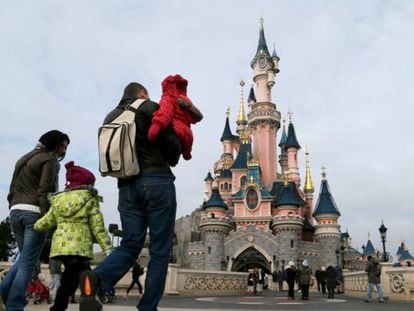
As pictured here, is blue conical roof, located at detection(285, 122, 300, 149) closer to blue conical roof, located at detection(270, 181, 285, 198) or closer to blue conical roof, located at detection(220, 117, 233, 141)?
blue conical roof, located at detection(270, 181, 285, 198)

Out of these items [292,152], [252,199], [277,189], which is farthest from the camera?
[292,152]

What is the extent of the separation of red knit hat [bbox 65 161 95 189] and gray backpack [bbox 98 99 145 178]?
0.67m

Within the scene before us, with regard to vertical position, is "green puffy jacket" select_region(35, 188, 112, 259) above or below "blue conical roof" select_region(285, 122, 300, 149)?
below

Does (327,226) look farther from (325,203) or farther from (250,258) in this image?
(250,258)

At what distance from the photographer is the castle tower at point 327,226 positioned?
132 feet

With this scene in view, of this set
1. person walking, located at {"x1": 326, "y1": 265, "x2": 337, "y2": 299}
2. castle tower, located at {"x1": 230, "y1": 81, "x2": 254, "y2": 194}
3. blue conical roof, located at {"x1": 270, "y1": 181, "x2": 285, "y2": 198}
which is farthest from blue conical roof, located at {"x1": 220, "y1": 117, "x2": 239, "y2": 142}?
person walking, located at {"x1": 326, "y1": 265, "x2": 337, "y2": 299}

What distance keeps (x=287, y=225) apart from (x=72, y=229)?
1427 inches

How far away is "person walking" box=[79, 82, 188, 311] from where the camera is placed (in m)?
3.03

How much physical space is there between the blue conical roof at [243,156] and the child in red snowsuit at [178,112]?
45.0m

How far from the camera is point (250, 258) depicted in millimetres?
40281

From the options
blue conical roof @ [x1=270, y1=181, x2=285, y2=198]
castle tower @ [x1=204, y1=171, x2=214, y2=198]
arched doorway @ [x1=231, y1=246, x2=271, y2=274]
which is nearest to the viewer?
arched doorway @ [x1=231, y1=246, x2=271, y2=274]

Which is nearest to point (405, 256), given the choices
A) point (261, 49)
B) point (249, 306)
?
point (261, 49)

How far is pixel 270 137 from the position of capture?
4738 centimetres

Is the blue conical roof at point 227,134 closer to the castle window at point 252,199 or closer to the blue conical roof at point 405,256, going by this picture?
the castle window at point 252,199
